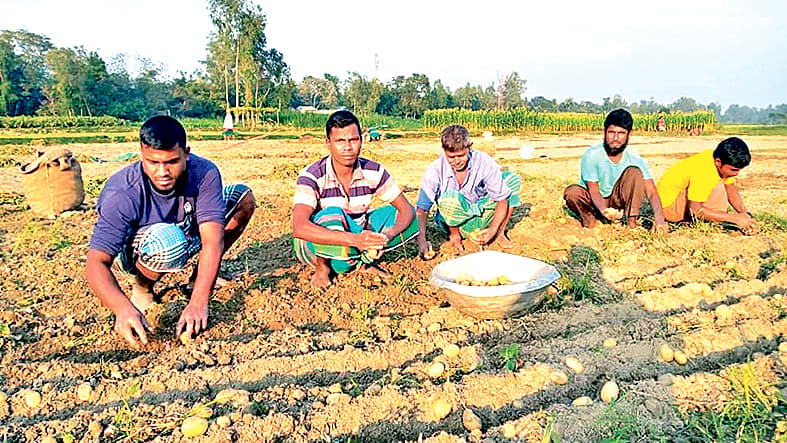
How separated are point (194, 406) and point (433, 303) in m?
1.60

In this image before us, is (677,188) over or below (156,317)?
over

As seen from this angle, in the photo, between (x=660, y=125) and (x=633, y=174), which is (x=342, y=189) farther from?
(x=660, y=125)

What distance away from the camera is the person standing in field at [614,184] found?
4.51m

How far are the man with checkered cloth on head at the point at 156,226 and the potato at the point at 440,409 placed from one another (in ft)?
3.75

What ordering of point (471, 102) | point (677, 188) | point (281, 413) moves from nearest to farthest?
point (281, 413)
point (677, 188)
point (471, 102)

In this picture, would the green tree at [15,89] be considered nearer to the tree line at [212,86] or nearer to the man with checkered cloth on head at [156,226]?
the tree line at [212,86]

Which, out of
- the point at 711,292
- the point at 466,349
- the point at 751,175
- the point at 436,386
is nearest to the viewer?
the point at 436,386

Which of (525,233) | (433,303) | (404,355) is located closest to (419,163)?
(525,233)

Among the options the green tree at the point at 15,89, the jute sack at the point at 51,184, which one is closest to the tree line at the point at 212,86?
the green tree at the point at 15,89

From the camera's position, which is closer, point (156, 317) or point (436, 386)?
point (436, 386)

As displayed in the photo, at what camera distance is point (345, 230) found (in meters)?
3.35

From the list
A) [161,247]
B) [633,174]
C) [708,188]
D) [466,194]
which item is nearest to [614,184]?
[633,174]

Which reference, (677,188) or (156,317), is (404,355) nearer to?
(156,317)

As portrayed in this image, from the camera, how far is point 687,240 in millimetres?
4367
